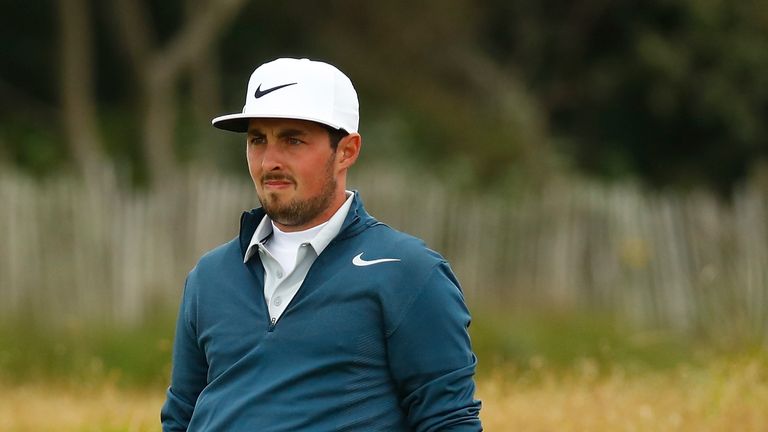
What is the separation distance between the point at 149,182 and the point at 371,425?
14431 millimetres

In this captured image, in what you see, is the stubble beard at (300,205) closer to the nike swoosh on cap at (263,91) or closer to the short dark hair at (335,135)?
the short dark hair at (335,135)

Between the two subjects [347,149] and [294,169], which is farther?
[347,149]

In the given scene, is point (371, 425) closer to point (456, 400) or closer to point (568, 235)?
point (456, 400)

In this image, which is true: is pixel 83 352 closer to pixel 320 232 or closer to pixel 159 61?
pixel 159 61

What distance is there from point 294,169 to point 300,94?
20cm

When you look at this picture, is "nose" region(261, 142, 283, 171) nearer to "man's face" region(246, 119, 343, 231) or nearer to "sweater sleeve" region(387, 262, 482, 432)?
"man's face" region(246, 119, 343, 231)

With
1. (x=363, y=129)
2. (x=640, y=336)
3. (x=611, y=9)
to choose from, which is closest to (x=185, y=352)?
(x=640, y=336)

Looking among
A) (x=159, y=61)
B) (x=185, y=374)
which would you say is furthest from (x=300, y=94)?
(x=159, y=61)

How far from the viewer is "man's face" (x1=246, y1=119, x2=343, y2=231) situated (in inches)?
139

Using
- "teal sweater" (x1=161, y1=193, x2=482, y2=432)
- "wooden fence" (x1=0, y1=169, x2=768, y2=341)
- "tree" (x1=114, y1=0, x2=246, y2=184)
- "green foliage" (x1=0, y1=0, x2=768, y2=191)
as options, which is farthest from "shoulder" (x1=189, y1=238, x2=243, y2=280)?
"tree" (x1=114, y1=0, x2=246, y2=184)

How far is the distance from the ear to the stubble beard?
3 centimetres

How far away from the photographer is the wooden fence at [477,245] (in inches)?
472

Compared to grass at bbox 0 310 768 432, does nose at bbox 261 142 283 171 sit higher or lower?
higher

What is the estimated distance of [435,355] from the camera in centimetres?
339
